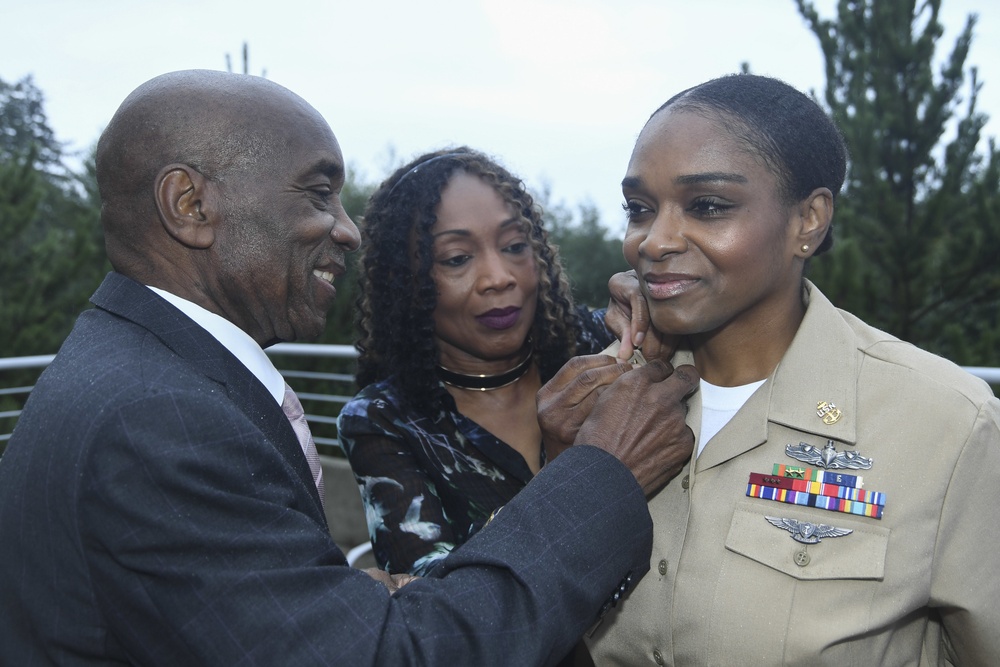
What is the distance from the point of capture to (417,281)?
2869 mm

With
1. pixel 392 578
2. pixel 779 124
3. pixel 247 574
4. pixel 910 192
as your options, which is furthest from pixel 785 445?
pixel 910 192

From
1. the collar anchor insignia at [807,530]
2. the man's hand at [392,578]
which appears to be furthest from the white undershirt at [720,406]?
the man's hand at [392,578]

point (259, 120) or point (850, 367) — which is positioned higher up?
point (259, 120)

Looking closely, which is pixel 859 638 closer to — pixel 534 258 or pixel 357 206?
pixel 534 258

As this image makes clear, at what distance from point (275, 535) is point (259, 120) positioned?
860mm

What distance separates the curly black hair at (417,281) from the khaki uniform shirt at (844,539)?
1.03 m

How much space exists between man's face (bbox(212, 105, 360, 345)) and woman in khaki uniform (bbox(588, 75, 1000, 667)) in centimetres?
71

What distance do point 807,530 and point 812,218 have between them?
0.71m

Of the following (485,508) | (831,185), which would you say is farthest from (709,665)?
(831,185)

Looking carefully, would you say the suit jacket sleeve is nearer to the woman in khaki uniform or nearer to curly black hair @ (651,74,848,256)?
the woman in khaki uniform

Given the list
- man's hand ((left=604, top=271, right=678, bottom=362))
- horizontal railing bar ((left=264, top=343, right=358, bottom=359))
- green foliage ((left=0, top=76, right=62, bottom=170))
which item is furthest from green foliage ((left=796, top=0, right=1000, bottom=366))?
green foliage ((left=0, top=76, right=62, bottom=170))

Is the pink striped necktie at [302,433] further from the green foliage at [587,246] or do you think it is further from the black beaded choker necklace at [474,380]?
the green foliage at [587,246]

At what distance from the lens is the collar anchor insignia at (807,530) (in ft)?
5.76

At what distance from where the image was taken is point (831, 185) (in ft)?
6.72
